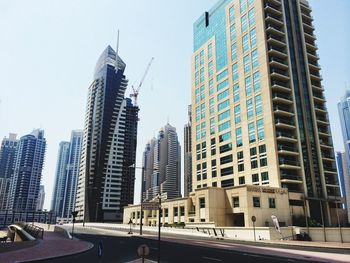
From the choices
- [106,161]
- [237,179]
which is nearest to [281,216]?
[237,179]

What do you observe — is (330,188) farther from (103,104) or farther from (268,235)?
(103,104)

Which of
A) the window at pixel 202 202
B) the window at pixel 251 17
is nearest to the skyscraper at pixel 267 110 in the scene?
the window at pixel 251 17

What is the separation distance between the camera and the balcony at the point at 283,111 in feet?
247

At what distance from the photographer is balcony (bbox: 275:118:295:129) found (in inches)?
2921

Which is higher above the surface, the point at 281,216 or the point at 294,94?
the point at 294,94

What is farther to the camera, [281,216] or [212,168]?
[212,168]

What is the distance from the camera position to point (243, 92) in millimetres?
83750

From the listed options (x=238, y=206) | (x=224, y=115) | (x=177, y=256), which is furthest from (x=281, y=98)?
(x=177, y=256)

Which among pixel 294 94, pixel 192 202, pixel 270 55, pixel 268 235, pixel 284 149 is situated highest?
pixel 270 55

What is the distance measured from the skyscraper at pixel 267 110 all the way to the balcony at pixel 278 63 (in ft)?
0.93

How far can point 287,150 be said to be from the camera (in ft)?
244

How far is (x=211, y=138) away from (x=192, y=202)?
22922 mm

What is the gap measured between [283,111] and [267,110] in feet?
14.2

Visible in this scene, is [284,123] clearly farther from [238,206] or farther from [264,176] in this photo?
[238,206]
